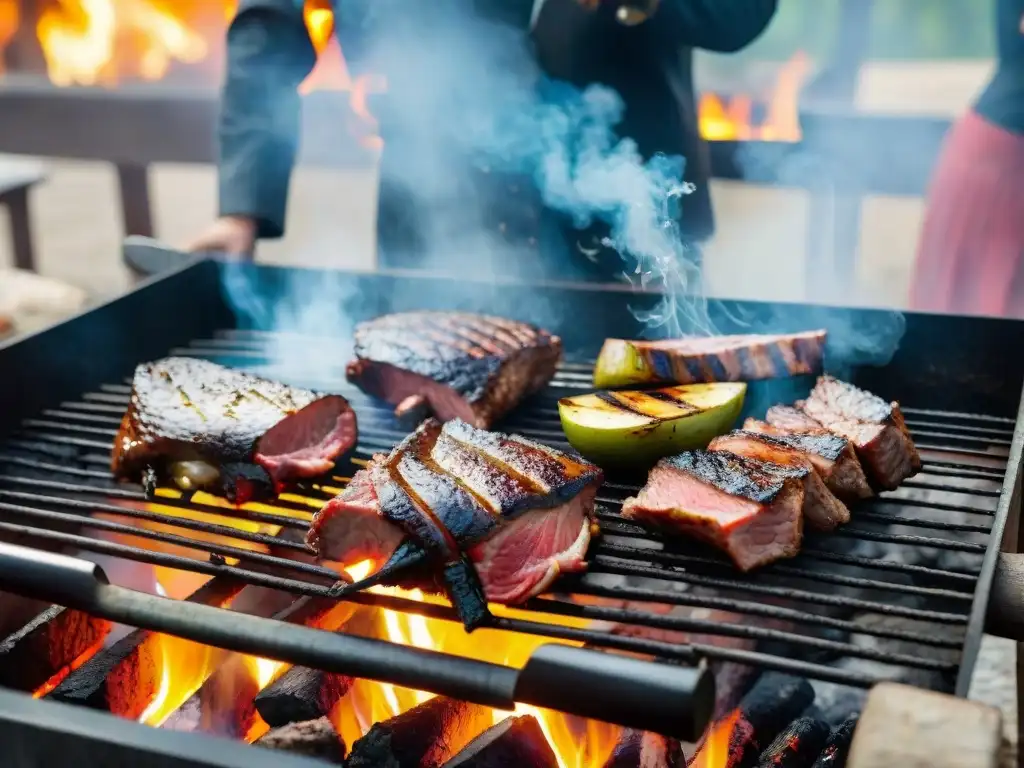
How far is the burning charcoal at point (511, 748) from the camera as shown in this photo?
6.49 feet

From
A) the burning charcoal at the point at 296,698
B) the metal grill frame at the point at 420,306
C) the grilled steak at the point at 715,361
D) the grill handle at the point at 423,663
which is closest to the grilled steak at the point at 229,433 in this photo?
the metal grill frame at the point at 420,306

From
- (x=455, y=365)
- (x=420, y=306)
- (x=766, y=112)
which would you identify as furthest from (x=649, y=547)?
(x=766, y=112)

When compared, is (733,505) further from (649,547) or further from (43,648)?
(43,648)

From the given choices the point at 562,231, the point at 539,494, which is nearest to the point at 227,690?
the point at 539,494

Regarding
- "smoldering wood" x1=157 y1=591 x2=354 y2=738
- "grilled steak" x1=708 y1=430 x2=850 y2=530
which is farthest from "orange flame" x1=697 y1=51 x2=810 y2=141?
"smoldering wood" x1=157 y1=591 x2=354 y2=738

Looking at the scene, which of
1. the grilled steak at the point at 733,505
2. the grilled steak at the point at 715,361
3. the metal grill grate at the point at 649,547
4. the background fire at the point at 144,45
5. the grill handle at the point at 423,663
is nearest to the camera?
the grill handle at the point at 423,663

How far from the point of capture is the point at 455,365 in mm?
2971

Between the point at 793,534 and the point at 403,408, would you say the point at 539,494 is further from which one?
the point at 403,408

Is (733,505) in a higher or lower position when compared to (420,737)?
higher

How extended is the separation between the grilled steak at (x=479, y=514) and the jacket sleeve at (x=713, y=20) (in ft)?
8.50

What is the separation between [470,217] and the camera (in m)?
4.46

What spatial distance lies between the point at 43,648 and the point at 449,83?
3.01 meters

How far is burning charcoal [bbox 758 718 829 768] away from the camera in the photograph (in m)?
2.35

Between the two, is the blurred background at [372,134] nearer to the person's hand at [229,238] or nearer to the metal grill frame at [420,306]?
the person's hand at [229,238]
